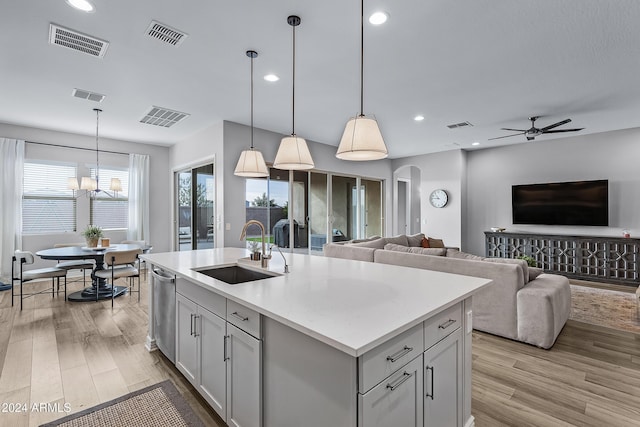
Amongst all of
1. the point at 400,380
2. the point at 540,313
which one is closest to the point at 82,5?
the point at 400,380

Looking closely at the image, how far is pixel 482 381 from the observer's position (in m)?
2.33

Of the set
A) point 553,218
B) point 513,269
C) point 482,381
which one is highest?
point 553,218

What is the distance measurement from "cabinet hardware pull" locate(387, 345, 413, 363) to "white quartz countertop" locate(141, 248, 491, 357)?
131mm

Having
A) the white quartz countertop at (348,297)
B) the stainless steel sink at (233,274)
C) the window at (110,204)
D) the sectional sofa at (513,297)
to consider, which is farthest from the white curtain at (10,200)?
the sectional sofa at (513,297)

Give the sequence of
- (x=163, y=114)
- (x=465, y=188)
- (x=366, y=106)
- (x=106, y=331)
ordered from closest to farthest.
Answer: (x=106, y=331) → (x=366, y=106) → (x=163, y=114) → (x=465, y=188)

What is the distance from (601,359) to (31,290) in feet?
24.2

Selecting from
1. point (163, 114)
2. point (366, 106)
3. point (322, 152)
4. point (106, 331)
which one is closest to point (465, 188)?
point (322, 152)

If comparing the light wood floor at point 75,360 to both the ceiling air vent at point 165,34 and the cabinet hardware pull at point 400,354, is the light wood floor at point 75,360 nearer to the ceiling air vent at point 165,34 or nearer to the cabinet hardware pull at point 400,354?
the cabinet hardware pull at point 400,354

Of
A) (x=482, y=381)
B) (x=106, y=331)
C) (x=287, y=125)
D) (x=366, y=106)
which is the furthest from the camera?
(x=287, y=125)

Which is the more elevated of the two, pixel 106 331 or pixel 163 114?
pixel 163 114

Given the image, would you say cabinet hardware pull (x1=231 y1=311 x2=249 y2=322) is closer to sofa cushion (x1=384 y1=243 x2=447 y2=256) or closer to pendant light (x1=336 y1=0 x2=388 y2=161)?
pendant light (x1=336 y1=0 x2=388 y2=161)

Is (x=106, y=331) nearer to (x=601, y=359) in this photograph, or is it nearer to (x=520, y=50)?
(x=601, y=359)

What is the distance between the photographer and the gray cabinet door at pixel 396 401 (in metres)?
1.09

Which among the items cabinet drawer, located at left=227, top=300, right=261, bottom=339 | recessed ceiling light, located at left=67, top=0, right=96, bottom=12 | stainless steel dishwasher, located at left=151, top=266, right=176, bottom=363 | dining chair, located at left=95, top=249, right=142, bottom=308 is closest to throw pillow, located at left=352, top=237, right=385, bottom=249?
stainless steel dishwasher, located at left=151, top=266, right=176, bottom=363
